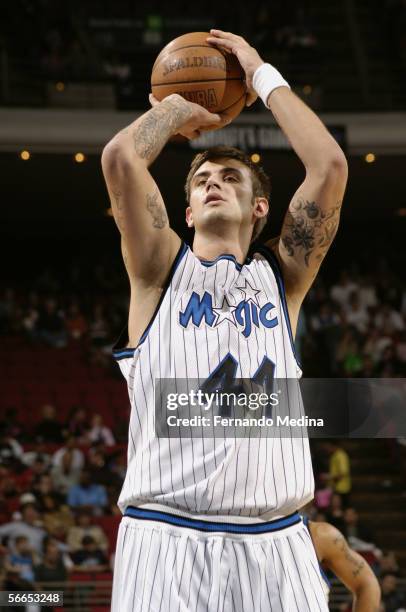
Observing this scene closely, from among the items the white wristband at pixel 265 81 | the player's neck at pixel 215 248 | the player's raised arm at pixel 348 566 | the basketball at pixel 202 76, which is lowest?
the player's raised arm at pixel 348 566

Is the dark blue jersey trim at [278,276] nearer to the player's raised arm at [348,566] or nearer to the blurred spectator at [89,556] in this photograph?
the player's raised arm at [348,566]

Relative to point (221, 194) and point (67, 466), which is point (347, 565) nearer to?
point (221, 194)

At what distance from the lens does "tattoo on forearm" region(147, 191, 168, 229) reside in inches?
128

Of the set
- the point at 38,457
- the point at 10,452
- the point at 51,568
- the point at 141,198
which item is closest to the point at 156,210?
the point at 141,198

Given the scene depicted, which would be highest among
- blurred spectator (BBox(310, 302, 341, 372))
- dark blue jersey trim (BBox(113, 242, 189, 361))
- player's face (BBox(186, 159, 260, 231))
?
blurred spectator (BBox(310, 302, 341, 372))

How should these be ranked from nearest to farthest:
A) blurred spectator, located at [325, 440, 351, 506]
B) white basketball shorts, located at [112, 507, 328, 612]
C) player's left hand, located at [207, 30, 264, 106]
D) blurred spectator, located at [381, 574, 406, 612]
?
white basketball shorts, located at [112, 507, 328, 612] < player's left hand, located at [207, 30, 264, 106] < blurred spectator, located at [381, 574, 406, 612] < blurred spectator, located at [325, 440, 351, 506]

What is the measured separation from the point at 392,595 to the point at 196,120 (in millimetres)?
7162

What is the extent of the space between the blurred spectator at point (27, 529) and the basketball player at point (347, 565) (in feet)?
16.1

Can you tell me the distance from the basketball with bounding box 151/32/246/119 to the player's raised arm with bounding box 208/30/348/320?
19 cm

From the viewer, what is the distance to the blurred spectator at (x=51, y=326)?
1536 centimetres

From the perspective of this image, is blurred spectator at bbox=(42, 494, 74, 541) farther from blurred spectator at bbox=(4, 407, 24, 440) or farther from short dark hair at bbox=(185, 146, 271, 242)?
short dark hair at bbox=(185, 146, 271, 242)

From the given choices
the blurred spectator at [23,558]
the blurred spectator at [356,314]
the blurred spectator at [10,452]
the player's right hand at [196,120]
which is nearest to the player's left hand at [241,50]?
the player's right hand at [196,120]

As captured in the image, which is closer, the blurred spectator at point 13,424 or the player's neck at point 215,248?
the player's neck at point 215,248

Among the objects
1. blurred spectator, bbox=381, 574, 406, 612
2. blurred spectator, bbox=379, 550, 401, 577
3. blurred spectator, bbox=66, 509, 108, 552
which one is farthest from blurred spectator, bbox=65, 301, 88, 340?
blurred spectator, bbox=381, 574, 406, 612
